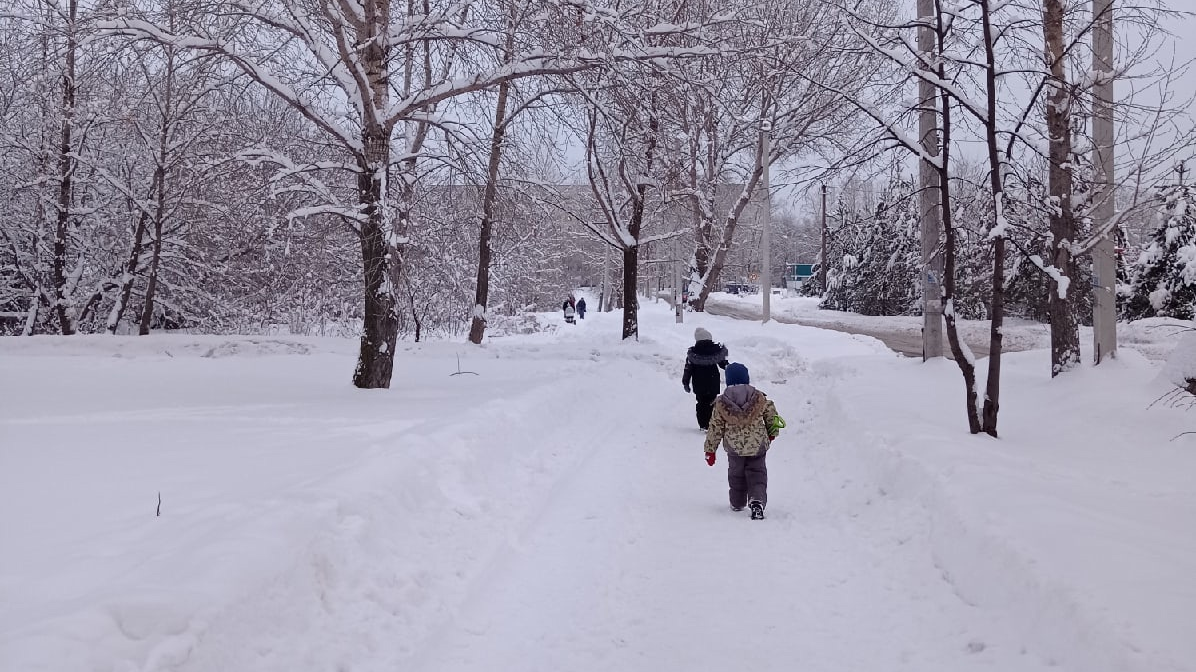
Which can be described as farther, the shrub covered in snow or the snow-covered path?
the shrub covered in snow

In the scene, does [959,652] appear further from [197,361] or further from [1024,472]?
[197,361]

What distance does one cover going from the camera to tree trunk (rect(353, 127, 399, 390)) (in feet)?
35.0

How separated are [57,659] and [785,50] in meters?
11.1

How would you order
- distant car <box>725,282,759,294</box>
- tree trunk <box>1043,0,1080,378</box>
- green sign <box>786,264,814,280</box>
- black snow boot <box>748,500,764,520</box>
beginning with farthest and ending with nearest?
distant car <box>725,282,759,294</box>, green sign <box>786,264,814,280</box>, tree trunk <box>1043,0,1080,378</box>, black snow boot <box>748,500,764,520</box>

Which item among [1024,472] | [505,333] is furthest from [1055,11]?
[505,333]

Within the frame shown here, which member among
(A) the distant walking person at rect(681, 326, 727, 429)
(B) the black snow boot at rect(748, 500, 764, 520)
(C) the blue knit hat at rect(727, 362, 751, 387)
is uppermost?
(C) the blue knit hat at rect(727, 362, 751, 387)

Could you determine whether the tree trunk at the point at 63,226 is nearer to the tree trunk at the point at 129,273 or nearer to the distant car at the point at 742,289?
the tree trunk at the point at 129,273

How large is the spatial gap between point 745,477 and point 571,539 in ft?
6.32

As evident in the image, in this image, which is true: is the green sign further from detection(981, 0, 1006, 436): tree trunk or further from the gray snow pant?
detection(981, 0, 1006, 436): tree trunk

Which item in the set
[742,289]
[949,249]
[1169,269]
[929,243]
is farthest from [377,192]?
[742,289]

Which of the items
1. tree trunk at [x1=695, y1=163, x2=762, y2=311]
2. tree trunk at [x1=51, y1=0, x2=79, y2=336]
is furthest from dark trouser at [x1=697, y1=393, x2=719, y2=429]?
tree trunk at [x1=51, y1=0, x2=79, y2=336]

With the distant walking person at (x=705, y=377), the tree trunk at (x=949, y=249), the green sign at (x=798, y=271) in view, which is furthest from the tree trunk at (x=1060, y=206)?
the green sign at (x=798, y=271)

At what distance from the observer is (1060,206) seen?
10680 mm

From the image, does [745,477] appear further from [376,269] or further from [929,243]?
[929,243]
